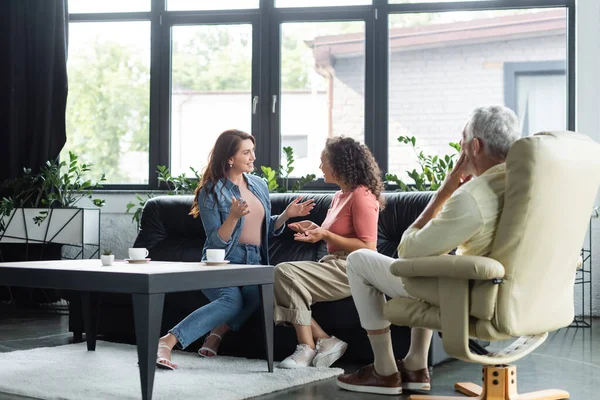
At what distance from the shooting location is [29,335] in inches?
179

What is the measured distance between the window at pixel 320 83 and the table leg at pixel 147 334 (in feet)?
10.7

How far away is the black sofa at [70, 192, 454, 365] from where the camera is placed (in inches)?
140

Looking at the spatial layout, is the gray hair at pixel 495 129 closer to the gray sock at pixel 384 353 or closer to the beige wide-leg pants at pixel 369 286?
the beige wide-leg pants at pixel 369 286

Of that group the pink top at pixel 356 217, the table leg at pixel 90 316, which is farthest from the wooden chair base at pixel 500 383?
the table leg at pixel 90 316

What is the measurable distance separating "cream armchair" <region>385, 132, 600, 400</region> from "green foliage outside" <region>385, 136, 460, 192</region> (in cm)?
260

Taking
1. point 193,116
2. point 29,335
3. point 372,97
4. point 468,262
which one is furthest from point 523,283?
point 193,116

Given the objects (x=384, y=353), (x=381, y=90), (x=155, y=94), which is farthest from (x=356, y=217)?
(x=155, y=94)

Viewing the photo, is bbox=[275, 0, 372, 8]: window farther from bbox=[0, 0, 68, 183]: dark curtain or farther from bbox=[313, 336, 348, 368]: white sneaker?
bbox=[313, 336, 348, 368]: white sneaker

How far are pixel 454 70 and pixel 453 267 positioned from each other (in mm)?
3644

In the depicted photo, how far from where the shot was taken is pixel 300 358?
3.38 metres

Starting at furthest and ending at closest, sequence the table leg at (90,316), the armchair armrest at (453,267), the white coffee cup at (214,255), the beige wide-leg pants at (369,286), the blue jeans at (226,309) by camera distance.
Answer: the table leg at (90,316), the blue jeans at (226,309), the white coffee cup at (214,255), the beige wide-leg pants at (369,286), the armchair armrest at (453,267)

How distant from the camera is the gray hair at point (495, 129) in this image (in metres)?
2.60

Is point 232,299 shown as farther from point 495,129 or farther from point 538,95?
point 538,95

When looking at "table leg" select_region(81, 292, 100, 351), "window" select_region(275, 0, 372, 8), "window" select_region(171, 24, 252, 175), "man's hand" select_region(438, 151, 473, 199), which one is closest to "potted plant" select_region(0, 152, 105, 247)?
"window" select_region(171, 24, 252, 175)
